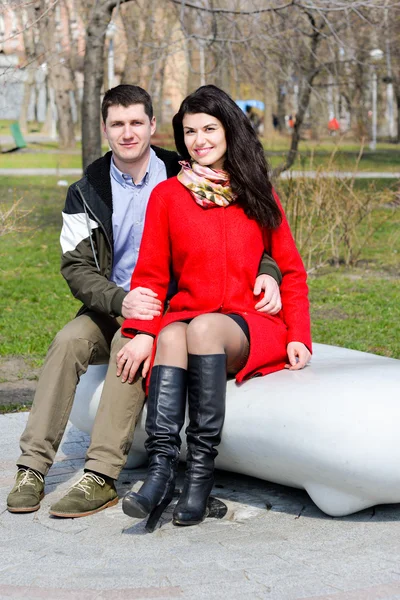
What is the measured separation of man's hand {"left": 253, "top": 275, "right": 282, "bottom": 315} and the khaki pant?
585 mm

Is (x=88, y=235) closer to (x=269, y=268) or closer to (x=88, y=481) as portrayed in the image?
(x=269, y=268)

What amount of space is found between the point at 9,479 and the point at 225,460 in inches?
40.1

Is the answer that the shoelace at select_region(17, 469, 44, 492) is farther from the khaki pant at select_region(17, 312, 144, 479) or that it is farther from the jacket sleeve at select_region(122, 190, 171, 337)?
the jacket sleeve at select_region(122, 190, 171, 337)

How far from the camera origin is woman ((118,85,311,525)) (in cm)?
383

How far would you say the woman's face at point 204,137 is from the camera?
408 centimetres

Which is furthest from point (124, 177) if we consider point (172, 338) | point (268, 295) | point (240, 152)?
point (172, 338)

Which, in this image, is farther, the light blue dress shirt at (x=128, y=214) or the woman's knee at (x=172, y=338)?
the light blue dress shirt at (x=128, y=214)

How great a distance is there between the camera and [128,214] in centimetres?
443

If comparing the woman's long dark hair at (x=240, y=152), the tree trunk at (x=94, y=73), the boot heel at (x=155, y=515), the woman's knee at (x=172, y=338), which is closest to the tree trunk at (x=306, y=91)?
the tree trunk at (x=94, y=73)

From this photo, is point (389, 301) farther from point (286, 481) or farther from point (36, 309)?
point (286, 481)

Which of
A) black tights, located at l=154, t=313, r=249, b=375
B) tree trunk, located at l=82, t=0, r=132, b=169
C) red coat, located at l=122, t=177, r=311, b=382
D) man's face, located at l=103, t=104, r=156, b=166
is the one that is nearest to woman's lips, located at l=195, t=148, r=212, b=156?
red coat, located at l=122, t=177, r=311, b=382

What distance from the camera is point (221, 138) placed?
161 inches

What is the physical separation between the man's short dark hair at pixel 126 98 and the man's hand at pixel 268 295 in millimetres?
947

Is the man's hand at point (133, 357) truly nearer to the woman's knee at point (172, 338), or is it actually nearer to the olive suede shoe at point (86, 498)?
the woman's knee at point (172, 338)
